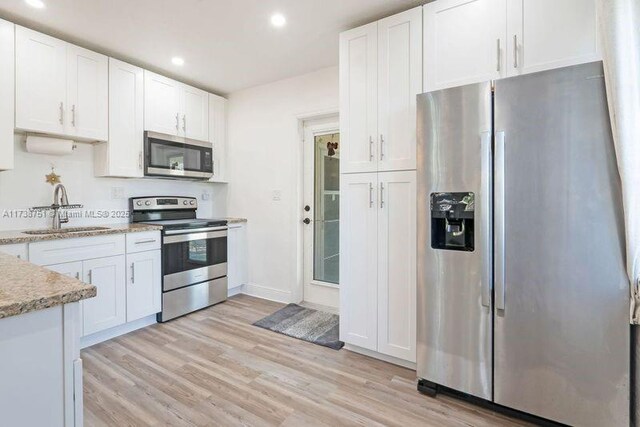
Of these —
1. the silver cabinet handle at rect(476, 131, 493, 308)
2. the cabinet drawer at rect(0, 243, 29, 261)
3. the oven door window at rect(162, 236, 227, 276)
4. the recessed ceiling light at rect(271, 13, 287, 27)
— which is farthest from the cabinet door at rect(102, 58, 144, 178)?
the silver cabinet handle at rect(476, 131, 493, 308)

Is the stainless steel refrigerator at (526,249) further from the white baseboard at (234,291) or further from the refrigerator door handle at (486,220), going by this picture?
the white baseboard at (234,291)

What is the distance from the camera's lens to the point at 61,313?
83 cm

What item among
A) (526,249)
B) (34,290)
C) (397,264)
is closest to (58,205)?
(34,290)

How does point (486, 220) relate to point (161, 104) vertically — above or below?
below

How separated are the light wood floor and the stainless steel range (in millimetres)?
443

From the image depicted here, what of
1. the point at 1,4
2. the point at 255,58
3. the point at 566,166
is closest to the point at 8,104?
the point at 1,4

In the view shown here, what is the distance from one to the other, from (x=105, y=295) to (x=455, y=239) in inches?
107

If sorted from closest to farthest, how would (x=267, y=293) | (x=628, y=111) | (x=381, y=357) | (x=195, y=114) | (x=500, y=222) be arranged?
(x=628, y=111)
(x=500, y=222)
(x=381, y=357)
(x=195, y=114)
(x=267, y=293)

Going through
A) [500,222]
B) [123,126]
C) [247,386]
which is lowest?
[247,386]

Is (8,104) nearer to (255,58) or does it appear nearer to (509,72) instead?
(255,58)

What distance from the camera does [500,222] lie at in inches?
64.9

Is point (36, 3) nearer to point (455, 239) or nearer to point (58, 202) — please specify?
point (58, 202)

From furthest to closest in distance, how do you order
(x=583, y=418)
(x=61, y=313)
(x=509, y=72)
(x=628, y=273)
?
(x=509, y=72) → (x=583, y=418) → (x=628, y=273) → (x=61, y=313)

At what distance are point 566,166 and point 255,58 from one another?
8.99 ft
